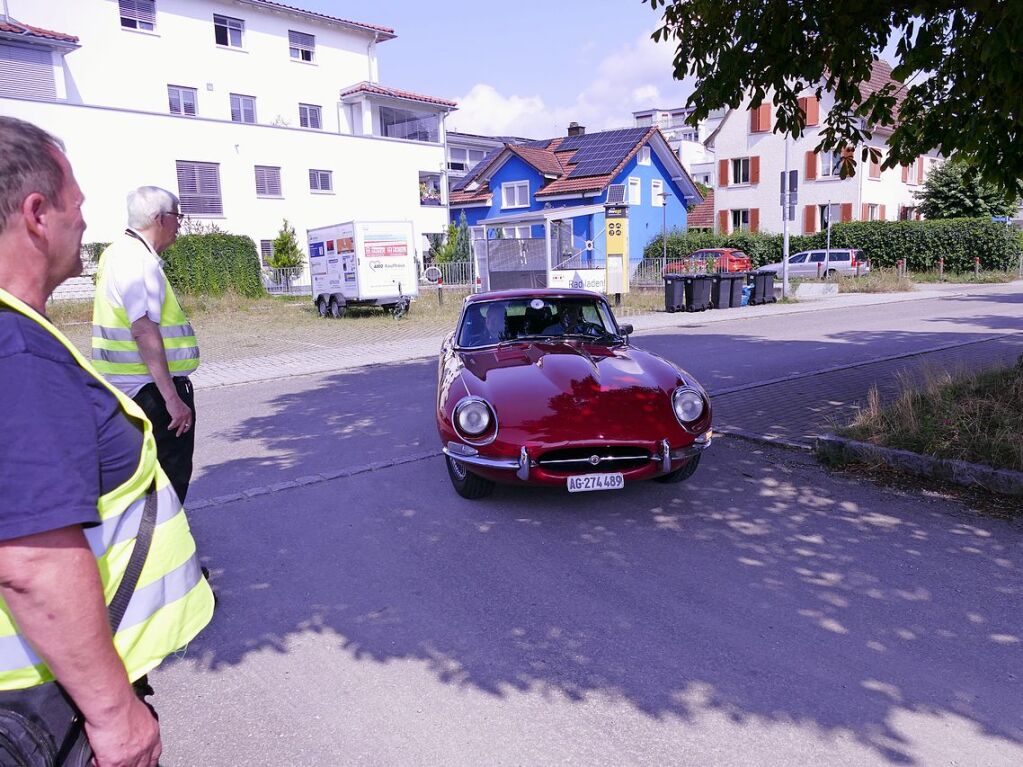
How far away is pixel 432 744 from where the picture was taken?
2.86m

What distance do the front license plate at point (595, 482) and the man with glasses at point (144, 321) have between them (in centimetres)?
238

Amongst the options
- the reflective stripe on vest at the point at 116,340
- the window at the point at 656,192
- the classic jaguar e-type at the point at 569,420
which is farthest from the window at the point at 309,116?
the reflective stripe on vest at the point at 116,340

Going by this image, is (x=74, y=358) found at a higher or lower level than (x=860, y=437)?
higher

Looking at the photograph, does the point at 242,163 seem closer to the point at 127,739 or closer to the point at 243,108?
the point at 243,108

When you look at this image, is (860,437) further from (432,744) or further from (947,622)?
(432,744)

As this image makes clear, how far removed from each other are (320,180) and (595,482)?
98.5ft

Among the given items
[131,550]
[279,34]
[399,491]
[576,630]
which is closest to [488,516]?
[399,491]

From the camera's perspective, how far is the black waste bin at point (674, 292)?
20562 millimetres

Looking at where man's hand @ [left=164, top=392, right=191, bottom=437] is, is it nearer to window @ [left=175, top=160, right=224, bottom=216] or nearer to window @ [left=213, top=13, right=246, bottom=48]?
window @ [left=175, top=160, right=224, bottom=216]

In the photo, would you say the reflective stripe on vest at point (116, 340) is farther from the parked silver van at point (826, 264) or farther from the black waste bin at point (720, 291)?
the parked silver van at point (826, 264)

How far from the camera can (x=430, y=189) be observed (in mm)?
37906

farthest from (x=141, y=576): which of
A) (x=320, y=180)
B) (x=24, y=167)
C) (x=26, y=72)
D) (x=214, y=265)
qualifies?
(x=320, y=180)

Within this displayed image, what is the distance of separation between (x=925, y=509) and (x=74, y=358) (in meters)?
5.23

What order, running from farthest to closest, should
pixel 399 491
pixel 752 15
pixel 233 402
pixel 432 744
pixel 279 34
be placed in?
1. pixel 279 34
2. pixel 233 402
3. pixel 752 15
4. pixel 399 491
5. pixel 432 744
